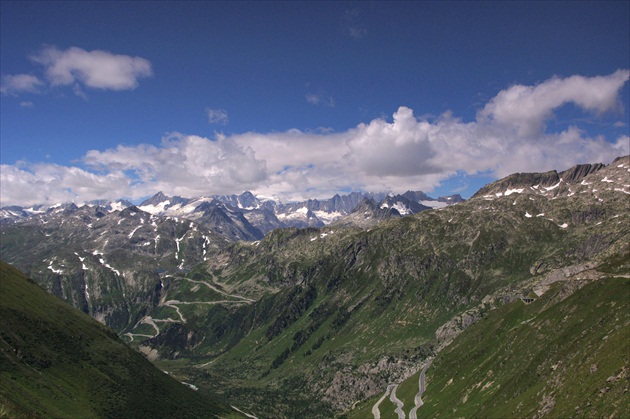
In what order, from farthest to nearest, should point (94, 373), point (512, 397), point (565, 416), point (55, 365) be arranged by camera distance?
1. point (94, 373)
2. point (55, 365)
3. point (512, 397)
4. point (565, 416)

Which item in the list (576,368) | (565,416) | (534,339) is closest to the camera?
(565,416)

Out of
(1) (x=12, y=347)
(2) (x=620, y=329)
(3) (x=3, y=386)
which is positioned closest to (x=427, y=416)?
(2) (x=620, y=329)

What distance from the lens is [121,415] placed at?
180750mm

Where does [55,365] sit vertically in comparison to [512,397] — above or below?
above

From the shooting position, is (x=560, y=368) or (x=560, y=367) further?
(x=560, y=367)

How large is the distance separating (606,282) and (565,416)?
9876cm

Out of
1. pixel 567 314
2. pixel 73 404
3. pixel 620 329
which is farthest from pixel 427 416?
pixel 73 404

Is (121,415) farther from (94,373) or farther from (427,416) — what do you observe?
(427,416)

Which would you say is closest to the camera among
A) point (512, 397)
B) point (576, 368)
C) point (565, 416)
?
point (565, 416)

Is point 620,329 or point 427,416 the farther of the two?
point 427,416

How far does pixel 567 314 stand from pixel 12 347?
227m

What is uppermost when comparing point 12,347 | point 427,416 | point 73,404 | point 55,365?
point 12,347

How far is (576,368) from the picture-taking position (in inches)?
4626

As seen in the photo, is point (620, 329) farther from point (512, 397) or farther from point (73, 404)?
point (73, 404)
